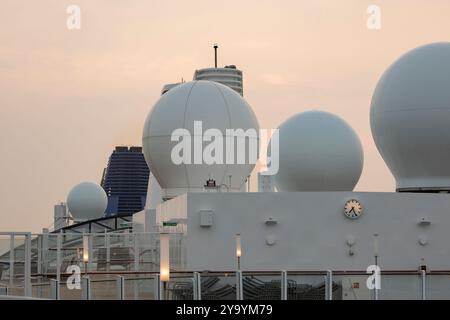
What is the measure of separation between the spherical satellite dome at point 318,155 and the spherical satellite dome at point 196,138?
66.0 inches

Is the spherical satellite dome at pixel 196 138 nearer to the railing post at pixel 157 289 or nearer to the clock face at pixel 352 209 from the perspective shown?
the clock face at pixel 352 209

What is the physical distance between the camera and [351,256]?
83.6ft

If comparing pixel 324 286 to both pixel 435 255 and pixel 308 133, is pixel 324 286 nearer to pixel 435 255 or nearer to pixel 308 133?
pixel 435 255

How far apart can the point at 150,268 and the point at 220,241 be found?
3.42m

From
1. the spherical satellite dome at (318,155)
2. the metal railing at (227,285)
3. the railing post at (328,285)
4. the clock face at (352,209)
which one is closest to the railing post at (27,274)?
the metal railing at (227,285)

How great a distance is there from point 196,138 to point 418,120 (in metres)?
8.27

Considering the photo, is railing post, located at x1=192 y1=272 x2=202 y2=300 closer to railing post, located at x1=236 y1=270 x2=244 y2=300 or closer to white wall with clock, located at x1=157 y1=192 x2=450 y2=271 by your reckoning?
railing post, located at x1=236 y1=270 x2=244 y2=300

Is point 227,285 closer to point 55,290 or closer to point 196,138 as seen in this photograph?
point 55,290

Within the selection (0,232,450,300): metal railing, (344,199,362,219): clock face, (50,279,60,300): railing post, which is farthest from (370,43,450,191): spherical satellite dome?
(50,279,60,300): railing post

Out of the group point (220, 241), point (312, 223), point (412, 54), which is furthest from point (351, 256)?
point (412, 54)

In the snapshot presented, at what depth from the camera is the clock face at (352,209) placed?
2558 centimetres

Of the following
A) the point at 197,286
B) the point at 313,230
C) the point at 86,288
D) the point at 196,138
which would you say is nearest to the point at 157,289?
the point at 197,286

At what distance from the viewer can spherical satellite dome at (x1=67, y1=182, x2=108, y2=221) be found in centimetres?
6328

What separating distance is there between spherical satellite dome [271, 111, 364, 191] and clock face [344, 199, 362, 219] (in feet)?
20.0
